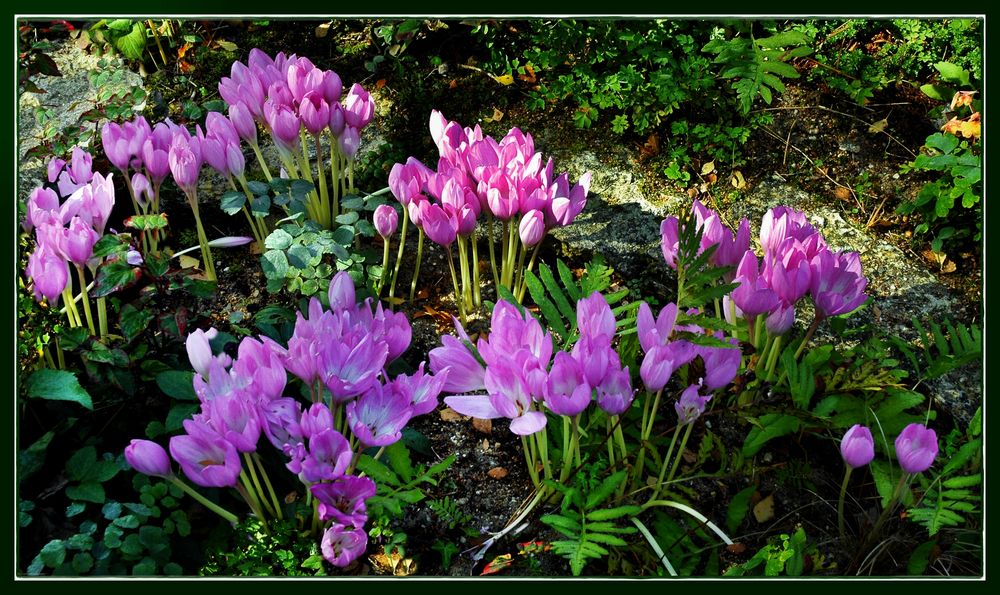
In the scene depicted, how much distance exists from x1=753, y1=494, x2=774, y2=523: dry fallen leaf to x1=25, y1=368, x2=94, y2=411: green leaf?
130cm

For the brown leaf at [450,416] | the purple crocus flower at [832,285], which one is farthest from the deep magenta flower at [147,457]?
the purple crocus flower at [832,285]

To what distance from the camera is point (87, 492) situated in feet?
5.99

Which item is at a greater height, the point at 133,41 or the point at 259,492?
the point at 133,41

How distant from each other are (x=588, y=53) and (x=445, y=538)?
Result: 1393 millimetres

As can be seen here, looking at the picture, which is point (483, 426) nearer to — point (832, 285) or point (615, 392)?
point (615, 392)

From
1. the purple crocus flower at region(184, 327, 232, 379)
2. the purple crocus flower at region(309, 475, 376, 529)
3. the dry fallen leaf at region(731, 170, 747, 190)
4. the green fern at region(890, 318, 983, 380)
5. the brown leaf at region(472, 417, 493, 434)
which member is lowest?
the brown leaf at region(472, 417, 493, 434)

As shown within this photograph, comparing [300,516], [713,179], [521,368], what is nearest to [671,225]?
[521,368]

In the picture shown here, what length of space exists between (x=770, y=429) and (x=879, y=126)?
42.5 inches

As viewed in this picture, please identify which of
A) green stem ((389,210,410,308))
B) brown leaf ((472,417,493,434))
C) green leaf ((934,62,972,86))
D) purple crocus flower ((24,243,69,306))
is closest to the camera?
purple crocus flower ((24,243,69,306))

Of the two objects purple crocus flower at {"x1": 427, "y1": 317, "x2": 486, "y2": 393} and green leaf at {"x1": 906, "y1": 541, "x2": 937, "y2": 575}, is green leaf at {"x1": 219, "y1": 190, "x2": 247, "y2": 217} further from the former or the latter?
green leaf at {"x1": 906, "y1": 541, "x2": 937, "y2": 575}

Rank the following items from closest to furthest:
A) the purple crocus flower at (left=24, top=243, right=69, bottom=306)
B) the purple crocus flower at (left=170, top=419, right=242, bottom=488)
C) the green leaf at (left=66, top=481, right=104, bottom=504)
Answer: the purple crocus flower at (left=170, top=419, right=242, bottom=488) → the green leaf at (left=66, top=481, right=104, bottom=504) → the purple crocus flower at (left=24, top=243, right=69, bottom=306)

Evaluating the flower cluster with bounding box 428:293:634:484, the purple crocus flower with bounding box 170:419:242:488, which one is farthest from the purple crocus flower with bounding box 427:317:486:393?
the purple crocus flower with bounding box 170:419:242:488

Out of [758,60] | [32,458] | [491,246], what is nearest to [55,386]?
[32,458]

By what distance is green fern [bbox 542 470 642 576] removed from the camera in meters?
1.68
